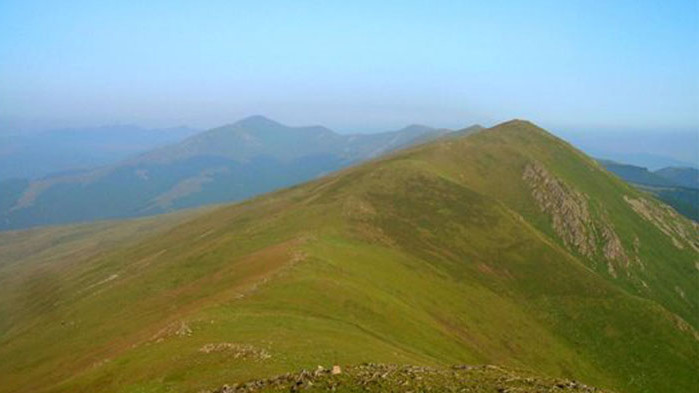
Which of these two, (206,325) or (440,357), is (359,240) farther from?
(206,325)

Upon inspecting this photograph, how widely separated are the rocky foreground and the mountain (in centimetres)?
27

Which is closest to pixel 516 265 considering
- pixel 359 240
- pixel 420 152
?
pixel 359 240

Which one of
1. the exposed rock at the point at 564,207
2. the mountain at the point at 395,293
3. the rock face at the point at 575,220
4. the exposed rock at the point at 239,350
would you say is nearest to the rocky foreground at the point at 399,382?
the mountain at the point at 395,293

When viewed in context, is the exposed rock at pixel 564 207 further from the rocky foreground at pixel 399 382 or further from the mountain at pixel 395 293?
the rocky foreground at pixel 399 382

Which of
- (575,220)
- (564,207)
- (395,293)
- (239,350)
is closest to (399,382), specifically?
(239,350)

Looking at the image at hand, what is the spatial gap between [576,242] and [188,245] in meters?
94.9

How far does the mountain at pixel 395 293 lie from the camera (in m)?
46.2

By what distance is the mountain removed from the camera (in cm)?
4618

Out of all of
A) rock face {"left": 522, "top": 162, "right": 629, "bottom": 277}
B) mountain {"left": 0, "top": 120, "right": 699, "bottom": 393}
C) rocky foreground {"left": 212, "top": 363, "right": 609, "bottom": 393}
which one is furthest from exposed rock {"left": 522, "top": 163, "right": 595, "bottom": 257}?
rocky foreground {"left": 212, "top": 363, "right": 609, "bottom": 393}

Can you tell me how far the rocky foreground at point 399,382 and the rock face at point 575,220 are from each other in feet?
360

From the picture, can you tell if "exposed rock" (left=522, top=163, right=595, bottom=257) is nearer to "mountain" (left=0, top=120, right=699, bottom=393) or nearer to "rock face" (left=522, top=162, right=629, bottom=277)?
"rock face" (left=522, top=162, right=629, bottom=277)

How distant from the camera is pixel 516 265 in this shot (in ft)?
354

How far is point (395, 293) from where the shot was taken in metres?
78.2

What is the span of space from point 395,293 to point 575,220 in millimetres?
82761
